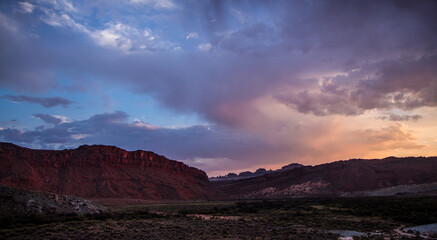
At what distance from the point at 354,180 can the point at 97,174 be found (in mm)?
79680

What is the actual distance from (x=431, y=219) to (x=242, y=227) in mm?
16796

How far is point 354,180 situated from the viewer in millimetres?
99938

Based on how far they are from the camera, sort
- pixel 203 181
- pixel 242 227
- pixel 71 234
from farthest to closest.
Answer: pixel 203 181 < pixel 242 227 < pixel 71 234

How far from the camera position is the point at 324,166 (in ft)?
388

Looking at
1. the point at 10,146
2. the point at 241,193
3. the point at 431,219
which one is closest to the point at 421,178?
the point at 241,193

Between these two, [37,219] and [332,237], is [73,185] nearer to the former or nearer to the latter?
[37,219]

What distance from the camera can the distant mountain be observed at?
3479 inches

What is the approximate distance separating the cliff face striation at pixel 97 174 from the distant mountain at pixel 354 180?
23.3 meters

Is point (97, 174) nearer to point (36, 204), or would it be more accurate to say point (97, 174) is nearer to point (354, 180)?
point (36, 204)

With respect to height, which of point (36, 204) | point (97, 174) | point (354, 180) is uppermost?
point (97, 174)

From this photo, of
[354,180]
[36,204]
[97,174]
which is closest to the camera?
[36,204]

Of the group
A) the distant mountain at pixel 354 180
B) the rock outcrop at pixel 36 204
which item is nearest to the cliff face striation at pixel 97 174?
the distant mountain at pixel 354 180

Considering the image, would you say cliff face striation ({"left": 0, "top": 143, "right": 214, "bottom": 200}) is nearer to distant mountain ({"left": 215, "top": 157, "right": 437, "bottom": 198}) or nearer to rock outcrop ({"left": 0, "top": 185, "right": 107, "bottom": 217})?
distant mountain ({"left": 215, "top": 157, "right": 437, "bottom": 198})

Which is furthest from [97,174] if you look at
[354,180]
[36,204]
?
[354,180]
